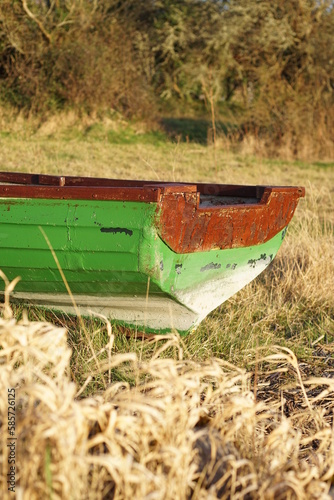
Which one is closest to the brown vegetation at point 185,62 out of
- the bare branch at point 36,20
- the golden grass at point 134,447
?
the bare branch at point 36,20

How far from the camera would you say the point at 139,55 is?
17.6 m

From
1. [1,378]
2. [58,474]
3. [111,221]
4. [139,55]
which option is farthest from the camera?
[139,55]

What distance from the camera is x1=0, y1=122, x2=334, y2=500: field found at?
64.1 inches

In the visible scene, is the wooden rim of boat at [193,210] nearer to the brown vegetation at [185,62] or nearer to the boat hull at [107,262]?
the boat hull at [107,262]

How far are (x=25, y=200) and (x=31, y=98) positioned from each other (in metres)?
11.1

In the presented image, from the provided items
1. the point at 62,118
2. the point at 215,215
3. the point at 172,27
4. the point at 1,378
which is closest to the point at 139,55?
the point at 172,27

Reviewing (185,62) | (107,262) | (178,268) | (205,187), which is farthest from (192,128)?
(107,262)

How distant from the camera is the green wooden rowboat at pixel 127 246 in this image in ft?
8.93

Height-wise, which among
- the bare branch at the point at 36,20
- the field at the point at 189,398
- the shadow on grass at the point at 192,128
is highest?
the bare branch at the point at 36,20

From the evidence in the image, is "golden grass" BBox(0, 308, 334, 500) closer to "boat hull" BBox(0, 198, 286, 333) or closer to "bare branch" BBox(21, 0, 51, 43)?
"boat hull" BBox(0, 198, 286, 333)

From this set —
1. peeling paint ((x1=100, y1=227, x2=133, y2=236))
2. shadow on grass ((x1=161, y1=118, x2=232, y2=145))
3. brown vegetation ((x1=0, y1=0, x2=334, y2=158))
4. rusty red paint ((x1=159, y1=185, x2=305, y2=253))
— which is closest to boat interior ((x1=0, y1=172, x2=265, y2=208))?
rusty red paint ((x1=159, y1=185, x2=305, y2=253))

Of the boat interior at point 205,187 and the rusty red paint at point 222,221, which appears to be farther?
the boat interior at point 205,187

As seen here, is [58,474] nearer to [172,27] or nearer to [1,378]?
[1,378]

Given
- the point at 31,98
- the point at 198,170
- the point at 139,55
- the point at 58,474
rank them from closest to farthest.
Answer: the point at 58,474 → the point at 198,170 → the point at 31,98 → the point at 139,55
